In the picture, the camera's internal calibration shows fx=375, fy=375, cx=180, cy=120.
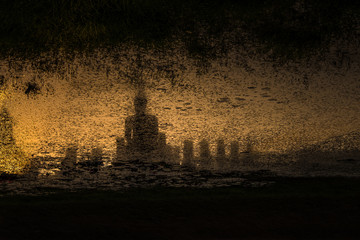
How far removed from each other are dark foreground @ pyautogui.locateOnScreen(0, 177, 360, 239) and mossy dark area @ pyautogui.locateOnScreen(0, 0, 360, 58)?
1.00 metres

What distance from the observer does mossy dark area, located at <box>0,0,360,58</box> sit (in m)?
2.24

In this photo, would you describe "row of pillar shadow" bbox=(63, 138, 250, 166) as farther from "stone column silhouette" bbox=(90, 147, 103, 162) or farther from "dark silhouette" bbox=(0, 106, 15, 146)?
"dark silhouette" bbox=(0, 106, 15, 146)

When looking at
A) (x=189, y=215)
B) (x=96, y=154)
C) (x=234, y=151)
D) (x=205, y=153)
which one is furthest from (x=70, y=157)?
(x=189, y=215)

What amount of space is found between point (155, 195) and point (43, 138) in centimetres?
102

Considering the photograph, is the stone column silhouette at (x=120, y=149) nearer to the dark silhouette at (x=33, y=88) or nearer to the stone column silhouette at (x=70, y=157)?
the stone column silhouette at (x=70, y=157)

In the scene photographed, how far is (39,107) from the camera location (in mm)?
2383

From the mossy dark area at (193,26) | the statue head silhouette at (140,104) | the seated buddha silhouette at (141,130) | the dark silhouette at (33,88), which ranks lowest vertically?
the seated buddha silhouette at (141,130)

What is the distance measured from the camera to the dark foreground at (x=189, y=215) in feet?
A: 3.92

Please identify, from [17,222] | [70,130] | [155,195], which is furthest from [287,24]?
[17,222]

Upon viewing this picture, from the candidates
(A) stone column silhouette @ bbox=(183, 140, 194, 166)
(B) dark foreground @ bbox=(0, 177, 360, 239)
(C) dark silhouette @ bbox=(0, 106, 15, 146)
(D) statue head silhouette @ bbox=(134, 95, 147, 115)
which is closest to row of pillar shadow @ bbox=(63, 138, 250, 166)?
(A) stone column silhouette @ bbox=(183, 140, 194, 166)

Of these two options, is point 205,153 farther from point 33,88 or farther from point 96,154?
point 33,88

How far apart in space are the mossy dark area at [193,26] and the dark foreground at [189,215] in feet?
3.27

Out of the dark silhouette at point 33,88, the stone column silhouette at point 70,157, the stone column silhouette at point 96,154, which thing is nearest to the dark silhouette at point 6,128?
the dark silhouette at point 33,88

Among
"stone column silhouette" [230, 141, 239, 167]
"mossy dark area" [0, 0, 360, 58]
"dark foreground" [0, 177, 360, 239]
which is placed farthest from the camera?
"stone column silhouette" [230, 141, 239, 167]
